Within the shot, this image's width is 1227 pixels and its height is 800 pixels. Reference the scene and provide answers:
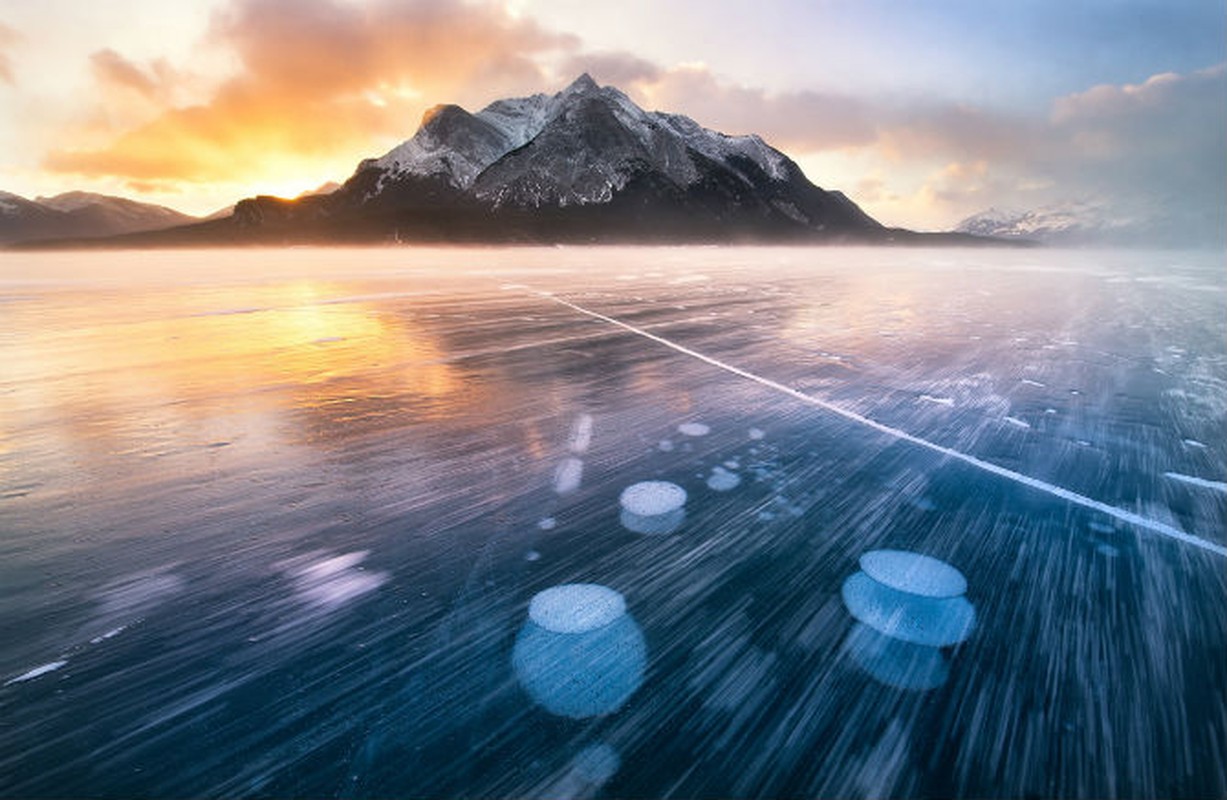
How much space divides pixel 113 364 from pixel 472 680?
6879 mm

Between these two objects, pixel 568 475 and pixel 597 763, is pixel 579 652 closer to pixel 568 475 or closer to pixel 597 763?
pixel 597 763

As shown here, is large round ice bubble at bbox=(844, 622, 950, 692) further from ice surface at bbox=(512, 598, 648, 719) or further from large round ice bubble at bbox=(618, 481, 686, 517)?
large round ice bubble at bbox=(618, 481, 686, 517)

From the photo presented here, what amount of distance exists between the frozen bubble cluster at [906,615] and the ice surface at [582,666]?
2.27 ft

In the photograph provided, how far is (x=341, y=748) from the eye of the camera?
136 cm

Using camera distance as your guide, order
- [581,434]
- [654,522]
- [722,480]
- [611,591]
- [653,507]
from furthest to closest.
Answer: [581,434] → [722,480] → [653,507] → [654,522] → [611,591]

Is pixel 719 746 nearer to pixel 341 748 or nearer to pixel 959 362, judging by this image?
pixel 341 748

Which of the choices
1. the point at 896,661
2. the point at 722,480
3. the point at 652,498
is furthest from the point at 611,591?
the point at 722,480

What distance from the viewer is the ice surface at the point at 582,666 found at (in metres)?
1.50

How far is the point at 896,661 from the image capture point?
1.65 m

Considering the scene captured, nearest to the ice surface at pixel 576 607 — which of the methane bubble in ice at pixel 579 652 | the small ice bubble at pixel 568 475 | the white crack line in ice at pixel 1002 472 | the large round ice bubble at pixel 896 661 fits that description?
the methane bubble in ice at pixel 579 652

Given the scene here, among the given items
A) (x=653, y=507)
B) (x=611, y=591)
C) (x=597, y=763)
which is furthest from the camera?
(x=653, y=507)

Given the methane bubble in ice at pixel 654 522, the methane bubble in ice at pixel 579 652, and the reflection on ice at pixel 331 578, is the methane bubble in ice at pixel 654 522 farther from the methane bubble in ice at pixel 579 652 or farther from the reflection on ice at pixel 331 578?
the reflection on ice at pixel 331 578

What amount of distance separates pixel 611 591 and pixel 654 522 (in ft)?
1.89

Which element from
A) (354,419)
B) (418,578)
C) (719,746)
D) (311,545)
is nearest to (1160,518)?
(719,746)
